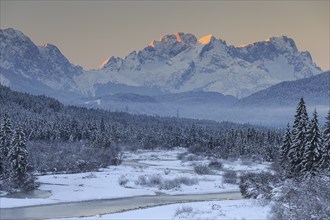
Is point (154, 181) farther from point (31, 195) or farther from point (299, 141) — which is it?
point (299, 141)

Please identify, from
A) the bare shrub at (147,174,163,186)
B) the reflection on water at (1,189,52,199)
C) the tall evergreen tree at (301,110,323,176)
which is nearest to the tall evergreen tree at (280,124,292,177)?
the tall evergreen tree at (301,110,323,176)

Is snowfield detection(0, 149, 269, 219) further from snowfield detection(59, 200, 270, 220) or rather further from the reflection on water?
the reflection on water

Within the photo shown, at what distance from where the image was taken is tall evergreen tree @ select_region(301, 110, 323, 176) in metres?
64.6

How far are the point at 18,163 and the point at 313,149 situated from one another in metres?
43.0

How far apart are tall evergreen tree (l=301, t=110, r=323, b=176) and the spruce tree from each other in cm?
4125

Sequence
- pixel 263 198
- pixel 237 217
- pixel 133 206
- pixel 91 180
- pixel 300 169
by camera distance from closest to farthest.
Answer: pixel 237 217 < pixel 263 198 < pixel 133 206 < pixel 300 169 < pixel 91 180

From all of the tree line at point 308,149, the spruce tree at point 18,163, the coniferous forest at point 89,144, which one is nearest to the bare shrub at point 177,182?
the tree line at point 308,149

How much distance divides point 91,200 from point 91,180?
20.1 metres

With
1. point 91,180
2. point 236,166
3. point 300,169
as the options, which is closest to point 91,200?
point 91,180

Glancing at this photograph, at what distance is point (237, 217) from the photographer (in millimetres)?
44875

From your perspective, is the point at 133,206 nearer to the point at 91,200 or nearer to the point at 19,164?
the point at 91,200

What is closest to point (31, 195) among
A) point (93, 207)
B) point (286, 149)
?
point (93, 207)

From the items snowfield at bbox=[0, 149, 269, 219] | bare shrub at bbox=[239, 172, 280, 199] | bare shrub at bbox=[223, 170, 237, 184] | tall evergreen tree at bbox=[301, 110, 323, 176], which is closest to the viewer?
snowfield at bbox=[0, 149, 269, 219]

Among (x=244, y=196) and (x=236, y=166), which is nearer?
(x=244, y=196)
